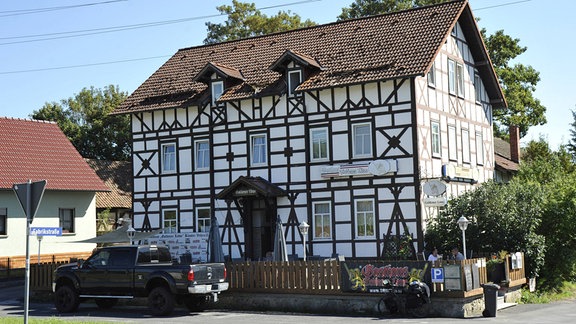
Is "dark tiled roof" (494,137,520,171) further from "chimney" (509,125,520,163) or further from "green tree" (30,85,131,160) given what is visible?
"green tree" (30,85,131,160)

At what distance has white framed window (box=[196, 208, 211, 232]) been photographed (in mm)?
35125

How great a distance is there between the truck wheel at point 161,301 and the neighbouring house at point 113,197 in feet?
84.1

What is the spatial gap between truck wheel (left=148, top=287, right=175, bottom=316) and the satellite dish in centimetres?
1092

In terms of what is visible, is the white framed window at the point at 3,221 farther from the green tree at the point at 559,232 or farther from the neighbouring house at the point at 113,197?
the green tree at the point at 559,232

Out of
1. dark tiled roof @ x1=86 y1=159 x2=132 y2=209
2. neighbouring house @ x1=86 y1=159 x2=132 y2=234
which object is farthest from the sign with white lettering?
dark tiled roof @ x1=86 y1=159 x2=132 y2=209

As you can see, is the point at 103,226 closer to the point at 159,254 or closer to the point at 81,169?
the point at 81,169

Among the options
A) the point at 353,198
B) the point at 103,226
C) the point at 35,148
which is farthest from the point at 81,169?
the point at 353,198

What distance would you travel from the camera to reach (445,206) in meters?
30.5

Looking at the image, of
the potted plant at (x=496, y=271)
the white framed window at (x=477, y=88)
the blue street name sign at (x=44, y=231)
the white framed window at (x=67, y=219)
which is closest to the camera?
the blue street name sign at (x=44, y=231)

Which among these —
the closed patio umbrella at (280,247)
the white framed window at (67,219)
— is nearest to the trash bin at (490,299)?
the closed patio umbrella at (280,247)

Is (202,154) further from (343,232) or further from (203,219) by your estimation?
(343,232)

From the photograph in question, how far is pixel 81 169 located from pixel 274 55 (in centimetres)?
1435

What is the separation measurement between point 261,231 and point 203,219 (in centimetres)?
293

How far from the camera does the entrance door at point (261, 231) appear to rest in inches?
1332
